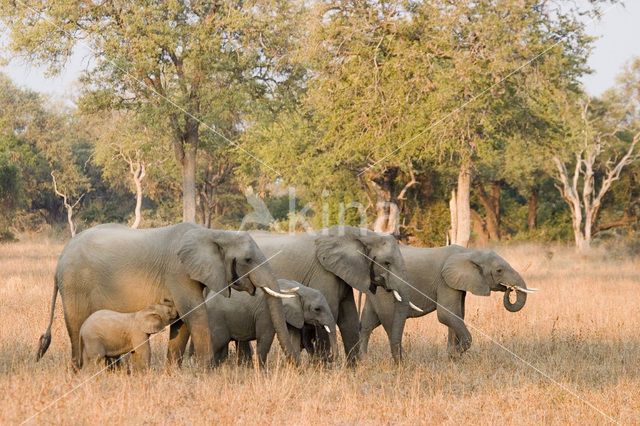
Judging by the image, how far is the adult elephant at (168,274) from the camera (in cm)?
884

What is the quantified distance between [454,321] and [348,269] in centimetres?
204

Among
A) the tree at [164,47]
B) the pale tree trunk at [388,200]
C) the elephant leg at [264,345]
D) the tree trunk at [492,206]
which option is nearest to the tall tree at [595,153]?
the tree trunk at [492,206]

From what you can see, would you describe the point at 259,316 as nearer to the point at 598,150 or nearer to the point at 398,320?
the point at 398,320

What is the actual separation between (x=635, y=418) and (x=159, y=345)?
618 cm

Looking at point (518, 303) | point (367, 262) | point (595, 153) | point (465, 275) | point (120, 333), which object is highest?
point (595, 153)

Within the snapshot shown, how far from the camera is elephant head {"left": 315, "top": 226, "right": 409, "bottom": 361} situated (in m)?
10.2

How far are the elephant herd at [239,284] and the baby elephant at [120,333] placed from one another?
40cm

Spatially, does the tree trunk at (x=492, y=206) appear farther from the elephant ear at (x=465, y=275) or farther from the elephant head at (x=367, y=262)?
the elephant head at (x=367, y=262)

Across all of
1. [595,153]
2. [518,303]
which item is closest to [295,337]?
[518,303]

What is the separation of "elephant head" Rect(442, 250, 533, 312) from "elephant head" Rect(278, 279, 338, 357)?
2.68 metres

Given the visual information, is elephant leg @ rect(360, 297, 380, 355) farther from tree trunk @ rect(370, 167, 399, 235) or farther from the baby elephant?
tree trunk @ rect(370, 167, 399, 235)

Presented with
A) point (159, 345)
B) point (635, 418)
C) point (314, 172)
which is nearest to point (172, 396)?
point (159, 345)

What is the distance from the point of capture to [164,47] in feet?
90.5

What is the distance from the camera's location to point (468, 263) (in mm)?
11664
